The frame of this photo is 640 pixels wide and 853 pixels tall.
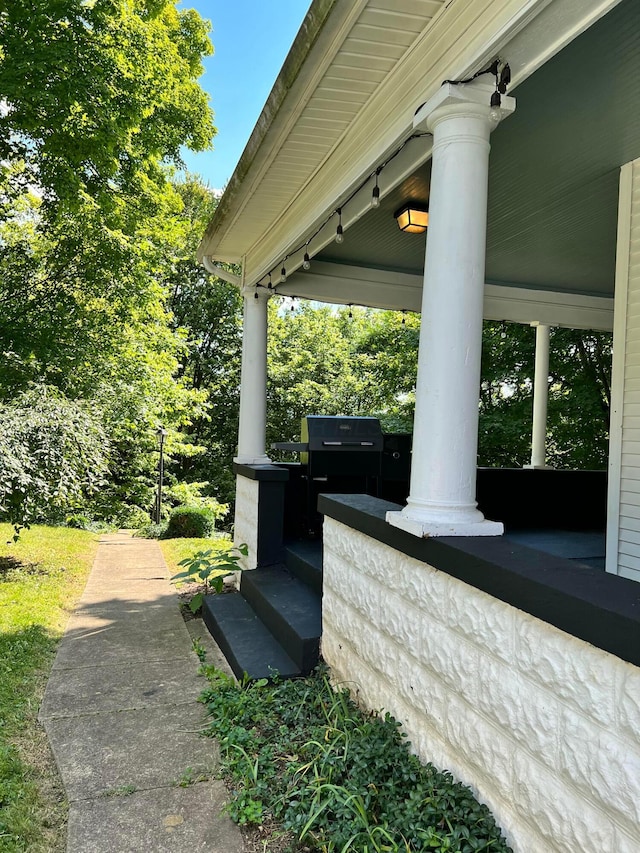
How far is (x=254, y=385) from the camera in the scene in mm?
5414

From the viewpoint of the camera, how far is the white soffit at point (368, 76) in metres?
1.95

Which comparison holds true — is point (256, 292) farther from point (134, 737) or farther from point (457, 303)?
point (134, 737)

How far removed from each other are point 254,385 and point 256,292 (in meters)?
0.90

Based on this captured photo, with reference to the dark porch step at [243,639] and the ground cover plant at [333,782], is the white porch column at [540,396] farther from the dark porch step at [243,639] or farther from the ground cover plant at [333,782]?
the ground cover plant at [333,782]

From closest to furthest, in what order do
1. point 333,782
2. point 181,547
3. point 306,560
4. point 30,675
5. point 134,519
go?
point 333,782, point 30,675, point 306,560, point 181,547, point 134,519

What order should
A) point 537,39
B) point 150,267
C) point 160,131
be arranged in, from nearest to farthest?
point 537,39
point 160,131
point 150,267

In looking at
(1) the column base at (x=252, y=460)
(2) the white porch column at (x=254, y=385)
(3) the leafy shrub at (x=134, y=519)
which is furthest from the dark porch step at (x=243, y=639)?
(3) the leafy shrub at (x=134, y=519)

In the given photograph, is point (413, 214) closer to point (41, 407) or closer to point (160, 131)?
point (41, 407)

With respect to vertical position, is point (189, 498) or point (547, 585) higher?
point (547, 585)

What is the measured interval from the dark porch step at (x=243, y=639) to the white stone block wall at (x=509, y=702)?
61 cm

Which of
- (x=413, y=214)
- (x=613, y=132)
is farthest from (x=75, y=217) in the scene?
(x=613, y=132)

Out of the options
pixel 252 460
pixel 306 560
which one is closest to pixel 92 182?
pixel 252 460

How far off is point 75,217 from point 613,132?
6236mm

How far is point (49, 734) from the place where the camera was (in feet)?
8.43
